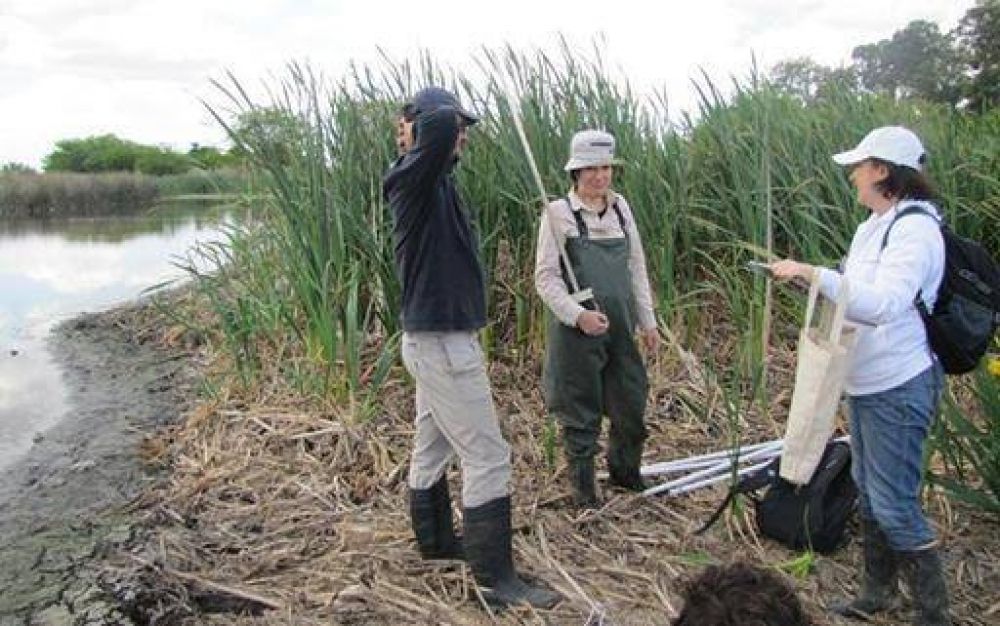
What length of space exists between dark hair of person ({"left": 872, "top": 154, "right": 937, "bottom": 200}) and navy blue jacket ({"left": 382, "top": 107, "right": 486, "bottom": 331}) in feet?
4.01

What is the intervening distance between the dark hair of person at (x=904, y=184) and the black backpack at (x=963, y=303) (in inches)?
2.5

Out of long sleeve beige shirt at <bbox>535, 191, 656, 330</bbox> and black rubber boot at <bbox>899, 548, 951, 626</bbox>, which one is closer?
black rubber boot at <bbox>899, 548, 951, 626</bbox>

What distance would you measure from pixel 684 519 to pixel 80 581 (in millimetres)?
2230

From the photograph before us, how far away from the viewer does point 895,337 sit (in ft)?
8.58

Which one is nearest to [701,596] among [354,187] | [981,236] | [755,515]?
[755,515]

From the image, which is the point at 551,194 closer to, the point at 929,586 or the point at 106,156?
the point at 929,586

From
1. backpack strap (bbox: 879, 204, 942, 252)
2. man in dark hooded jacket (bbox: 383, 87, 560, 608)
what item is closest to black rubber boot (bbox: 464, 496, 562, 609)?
man in dark hooded jacket (bbox: 383, 87, 560, 608)

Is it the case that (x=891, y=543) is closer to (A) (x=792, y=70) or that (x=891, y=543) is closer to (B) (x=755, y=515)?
(B) (x=755, y=515)

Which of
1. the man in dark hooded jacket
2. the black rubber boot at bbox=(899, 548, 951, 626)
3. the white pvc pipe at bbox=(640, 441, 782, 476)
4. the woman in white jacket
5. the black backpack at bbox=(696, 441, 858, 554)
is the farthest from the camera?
the white pvc pipe at bbox=(640, 441, 782, 476)

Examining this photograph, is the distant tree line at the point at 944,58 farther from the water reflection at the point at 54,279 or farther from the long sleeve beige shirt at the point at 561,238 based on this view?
the long sleeve beige shirt at the point at 561,238

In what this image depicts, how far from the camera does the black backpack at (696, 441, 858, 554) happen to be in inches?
131

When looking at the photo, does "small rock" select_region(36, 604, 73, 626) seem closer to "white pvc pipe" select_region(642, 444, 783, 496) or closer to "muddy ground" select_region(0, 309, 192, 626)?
"muddy ground" select_region(0, 309, 192, 626)

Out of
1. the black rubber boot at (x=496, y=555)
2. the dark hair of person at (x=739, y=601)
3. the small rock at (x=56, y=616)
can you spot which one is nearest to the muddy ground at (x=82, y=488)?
the small rock at (x=56, y=616)


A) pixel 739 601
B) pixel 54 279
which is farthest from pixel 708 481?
pixel 54 279
